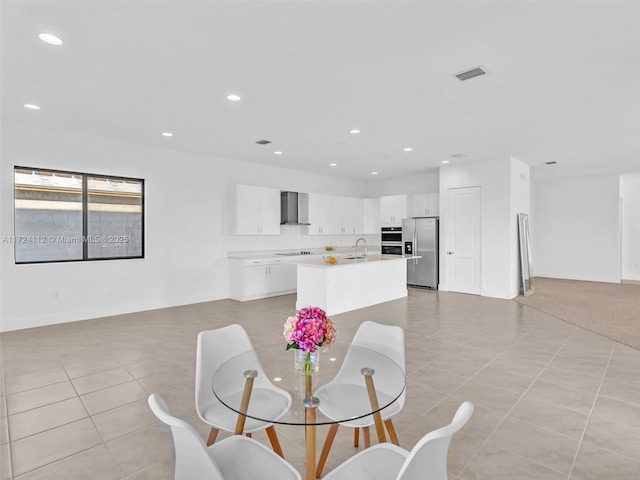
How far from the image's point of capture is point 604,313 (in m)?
6.09

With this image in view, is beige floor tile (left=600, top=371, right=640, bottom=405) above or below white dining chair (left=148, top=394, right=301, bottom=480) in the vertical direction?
below

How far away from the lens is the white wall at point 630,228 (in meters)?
10.5

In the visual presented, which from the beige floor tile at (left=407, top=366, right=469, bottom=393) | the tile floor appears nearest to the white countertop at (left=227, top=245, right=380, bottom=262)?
the tile floor

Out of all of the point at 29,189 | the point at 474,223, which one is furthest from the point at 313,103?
the point at 474,223

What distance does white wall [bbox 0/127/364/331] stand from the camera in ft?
16.8

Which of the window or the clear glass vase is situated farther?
the window

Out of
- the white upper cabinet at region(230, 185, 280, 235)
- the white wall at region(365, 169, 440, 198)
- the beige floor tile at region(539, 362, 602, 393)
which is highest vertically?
the white wall at region(365, 169, 440, 198)

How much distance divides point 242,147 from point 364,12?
14.2ft

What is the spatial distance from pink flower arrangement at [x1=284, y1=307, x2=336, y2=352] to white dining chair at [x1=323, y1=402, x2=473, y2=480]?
52 cm

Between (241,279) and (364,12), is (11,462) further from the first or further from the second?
(241,279)

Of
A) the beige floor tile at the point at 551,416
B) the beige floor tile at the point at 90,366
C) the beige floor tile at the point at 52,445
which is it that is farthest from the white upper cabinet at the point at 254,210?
the beige floor tile at the point at 551,416

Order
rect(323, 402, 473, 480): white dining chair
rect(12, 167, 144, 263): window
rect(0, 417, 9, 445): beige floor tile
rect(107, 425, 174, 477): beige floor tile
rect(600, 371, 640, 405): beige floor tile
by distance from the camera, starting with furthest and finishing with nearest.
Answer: rect(12, 167, 144, 263): window < rect(600, 371, 640, 405): beige floor tile < rect(0, 417, 9, 445): beige floor tile < rect(107, 425, 174, 477): beige floor tile < rect(323, 402, 473, 480): white dining chair

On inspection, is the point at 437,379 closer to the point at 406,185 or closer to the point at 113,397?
the point at 113,397

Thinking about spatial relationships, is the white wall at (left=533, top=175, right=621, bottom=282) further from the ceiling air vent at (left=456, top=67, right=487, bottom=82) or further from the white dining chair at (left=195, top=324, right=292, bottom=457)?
the white dining chair at (left=195, top=324, right=292, bottom=457)
